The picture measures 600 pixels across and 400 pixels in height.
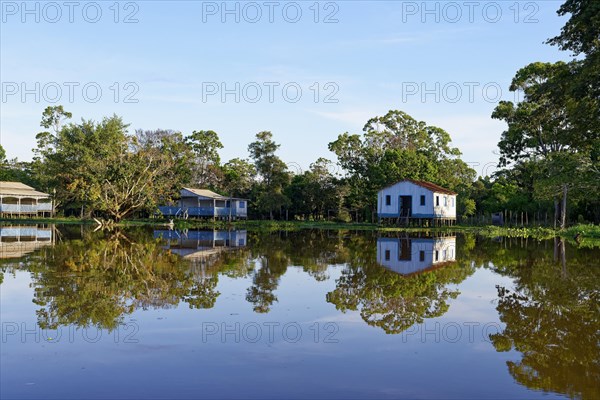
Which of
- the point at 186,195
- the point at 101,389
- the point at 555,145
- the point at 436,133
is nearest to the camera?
the point at 101,389

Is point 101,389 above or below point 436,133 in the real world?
below

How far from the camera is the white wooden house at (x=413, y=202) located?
160ft

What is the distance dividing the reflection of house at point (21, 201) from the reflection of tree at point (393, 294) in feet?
179

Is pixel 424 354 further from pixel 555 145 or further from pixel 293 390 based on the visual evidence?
pixel 555 145

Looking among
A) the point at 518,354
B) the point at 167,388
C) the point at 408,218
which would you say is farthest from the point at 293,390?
the point at 408,218

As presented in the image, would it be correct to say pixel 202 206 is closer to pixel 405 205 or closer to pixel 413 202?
pixel 405 205

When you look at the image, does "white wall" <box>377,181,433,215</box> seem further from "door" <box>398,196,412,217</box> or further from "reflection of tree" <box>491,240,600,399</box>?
"reflection of tree" <box>491,240,600,399</box>

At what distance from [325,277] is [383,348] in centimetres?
798

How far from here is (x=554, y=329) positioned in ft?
32.1

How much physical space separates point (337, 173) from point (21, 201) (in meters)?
38.8

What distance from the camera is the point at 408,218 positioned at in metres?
49.9

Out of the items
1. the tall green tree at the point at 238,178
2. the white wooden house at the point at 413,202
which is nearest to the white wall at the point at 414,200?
the white wooden house at the point at 413,202

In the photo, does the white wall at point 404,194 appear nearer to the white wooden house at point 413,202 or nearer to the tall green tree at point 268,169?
the white wooden house at point 413,202

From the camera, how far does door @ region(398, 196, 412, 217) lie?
50.2m
